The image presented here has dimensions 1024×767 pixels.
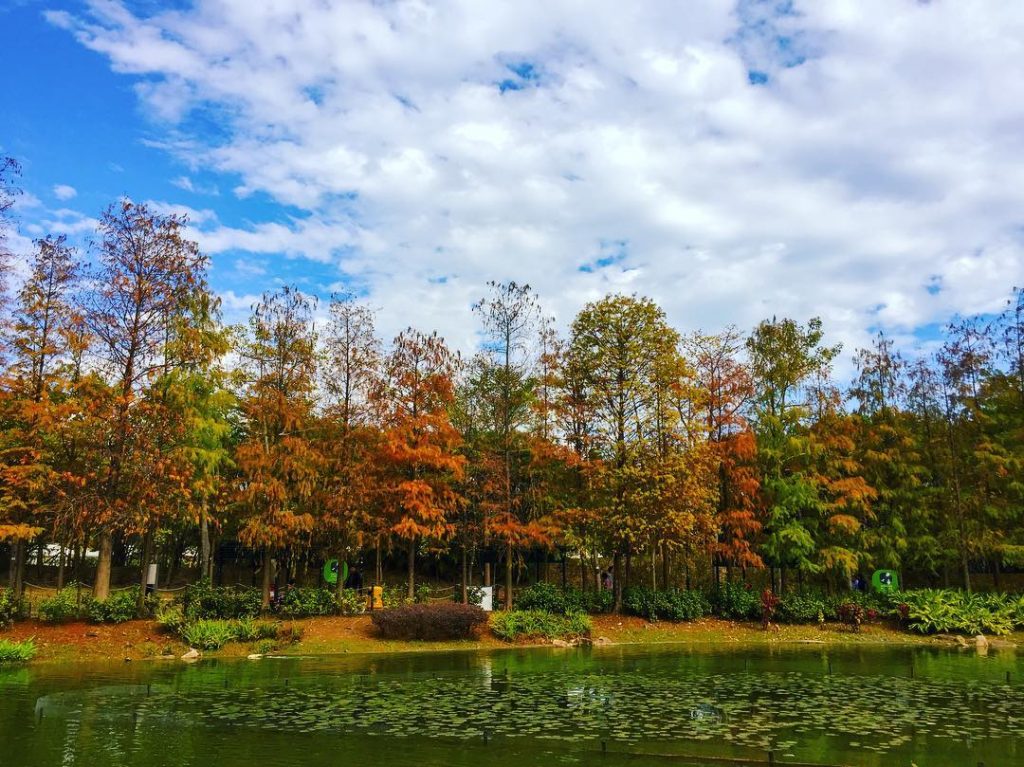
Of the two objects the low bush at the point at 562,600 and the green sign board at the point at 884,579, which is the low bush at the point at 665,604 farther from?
the green sign board at the point at 884,579

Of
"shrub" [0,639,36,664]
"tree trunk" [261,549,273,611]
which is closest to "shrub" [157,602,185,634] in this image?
"tree trunk" [261,549,273,611]

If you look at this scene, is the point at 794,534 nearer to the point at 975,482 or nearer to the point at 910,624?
the point at 910,624

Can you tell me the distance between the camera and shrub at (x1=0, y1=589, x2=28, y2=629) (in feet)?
77.2

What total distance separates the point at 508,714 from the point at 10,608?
63.1 feet

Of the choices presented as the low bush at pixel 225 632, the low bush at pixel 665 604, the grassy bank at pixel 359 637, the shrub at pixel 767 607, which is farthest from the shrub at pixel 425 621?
the shrub at pixel 767 607

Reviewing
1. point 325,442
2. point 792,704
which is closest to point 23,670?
point 325,442

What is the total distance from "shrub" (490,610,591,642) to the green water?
6.21 m

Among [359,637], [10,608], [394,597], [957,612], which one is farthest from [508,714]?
[957,612]

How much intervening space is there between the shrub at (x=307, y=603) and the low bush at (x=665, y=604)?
12534 mm

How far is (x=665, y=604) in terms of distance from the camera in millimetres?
31406

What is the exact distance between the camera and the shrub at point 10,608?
77.2ft

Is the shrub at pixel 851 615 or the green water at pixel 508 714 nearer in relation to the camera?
the green water at pixel 508 714

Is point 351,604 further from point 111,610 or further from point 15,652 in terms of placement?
point 15,652

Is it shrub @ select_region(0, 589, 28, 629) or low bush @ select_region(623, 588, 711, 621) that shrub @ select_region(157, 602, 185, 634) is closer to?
shrub @ select_region(0, 589, 28, 629)
